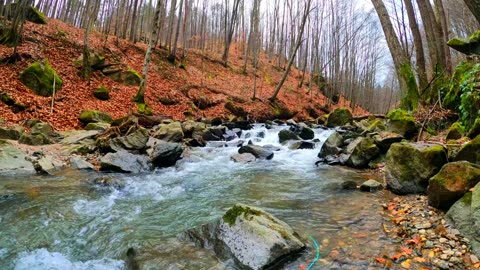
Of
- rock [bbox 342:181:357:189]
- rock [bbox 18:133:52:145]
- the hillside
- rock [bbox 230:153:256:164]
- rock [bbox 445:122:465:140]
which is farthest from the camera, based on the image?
the hillside

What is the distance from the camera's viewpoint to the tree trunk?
8.66 m

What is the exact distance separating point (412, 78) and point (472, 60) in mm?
2161

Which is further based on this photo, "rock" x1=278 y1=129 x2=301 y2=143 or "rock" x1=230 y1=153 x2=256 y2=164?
"rock" x1=278 y1=129 x2=301 y2=143

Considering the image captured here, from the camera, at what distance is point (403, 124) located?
8.59 meters

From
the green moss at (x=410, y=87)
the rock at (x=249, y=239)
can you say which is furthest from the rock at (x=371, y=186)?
the green moss at (x=410, y=87)

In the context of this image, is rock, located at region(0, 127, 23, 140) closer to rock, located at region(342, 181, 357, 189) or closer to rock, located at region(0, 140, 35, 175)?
rock, located at region(0, 140, 35, 175)

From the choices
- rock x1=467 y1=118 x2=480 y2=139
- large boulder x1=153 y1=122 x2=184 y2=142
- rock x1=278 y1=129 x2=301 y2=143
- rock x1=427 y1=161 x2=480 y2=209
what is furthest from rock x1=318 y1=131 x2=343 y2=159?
rock x1=427 y1=161 x2=480 y2=209

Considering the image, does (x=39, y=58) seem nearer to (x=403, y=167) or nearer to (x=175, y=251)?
(x=175, y=251)

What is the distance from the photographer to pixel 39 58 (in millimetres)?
12250

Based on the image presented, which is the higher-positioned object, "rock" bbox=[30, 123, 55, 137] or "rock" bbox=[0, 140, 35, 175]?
"rock" bbox=[30, 123, 55, 137]

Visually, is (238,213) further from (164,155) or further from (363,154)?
(363,154)

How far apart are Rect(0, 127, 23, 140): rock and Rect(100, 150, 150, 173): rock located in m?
2.53

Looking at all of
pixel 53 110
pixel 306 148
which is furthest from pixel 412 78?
pixel 53 110

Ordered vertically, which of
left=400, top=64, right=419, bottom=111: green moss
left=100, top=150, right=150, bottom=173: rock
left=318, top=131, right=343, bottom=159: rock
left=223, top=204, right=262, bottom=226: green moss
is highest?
left=400, top=64, right=419, bottom=111: green moss
